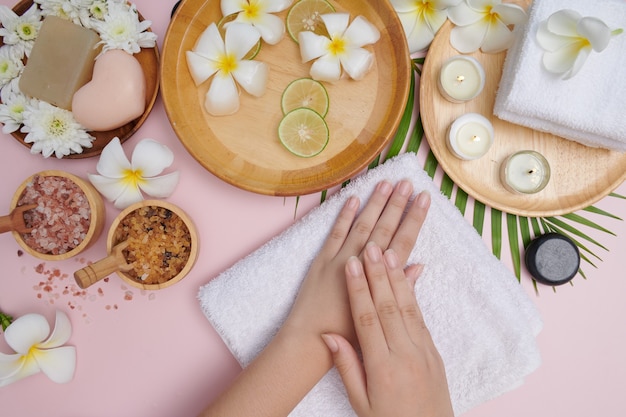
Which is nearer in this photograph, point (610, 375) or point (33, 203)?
point (33, 203)

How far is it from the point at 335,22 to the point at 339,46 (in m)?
0.05

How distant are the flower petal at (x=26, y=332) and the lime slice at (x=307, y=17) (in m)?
0.78

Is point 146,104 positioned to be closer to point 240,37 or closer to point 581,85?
point 240,37

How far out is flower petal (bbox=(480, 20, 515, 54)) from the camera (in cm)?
93

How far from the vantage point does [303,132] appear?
3.15ft

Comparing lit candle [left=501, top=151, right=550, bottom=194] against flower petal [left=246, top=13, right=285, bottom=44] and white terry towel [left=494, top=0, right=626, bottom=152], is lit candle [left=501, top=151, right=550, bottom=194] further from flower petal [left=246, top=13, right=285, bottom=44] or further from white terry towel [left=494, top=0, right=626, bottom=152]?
flower petal [left=246, top=13, right=285, bottom=44]

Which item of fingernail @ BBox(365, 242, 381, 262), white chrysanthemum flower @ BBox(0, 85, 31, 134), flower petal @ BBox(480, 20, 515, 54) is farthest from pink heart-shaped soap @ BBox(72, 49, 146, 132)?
flower petal @ BBox(480, 20, 515, 54)

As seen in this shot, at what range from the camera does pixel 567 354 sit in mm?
1048

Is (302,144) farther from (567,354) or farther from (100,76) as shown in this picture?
(567,354)

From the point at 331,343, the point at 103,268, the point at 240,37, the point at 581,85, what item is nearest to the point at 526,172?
the point at 581,85

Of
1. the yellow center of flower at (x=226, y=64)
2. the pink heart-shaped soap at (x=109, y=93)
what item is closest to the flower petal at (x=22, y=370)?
the pink heart-shaped soap at (x=109, y=93)

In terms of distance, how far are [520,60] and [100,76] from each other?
0.76 metres

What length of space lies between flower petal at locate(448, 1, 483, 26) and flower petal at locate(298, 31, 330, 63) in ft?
0.79

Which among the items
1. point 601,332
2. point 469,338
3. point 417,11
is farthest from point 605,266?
point 417,11
